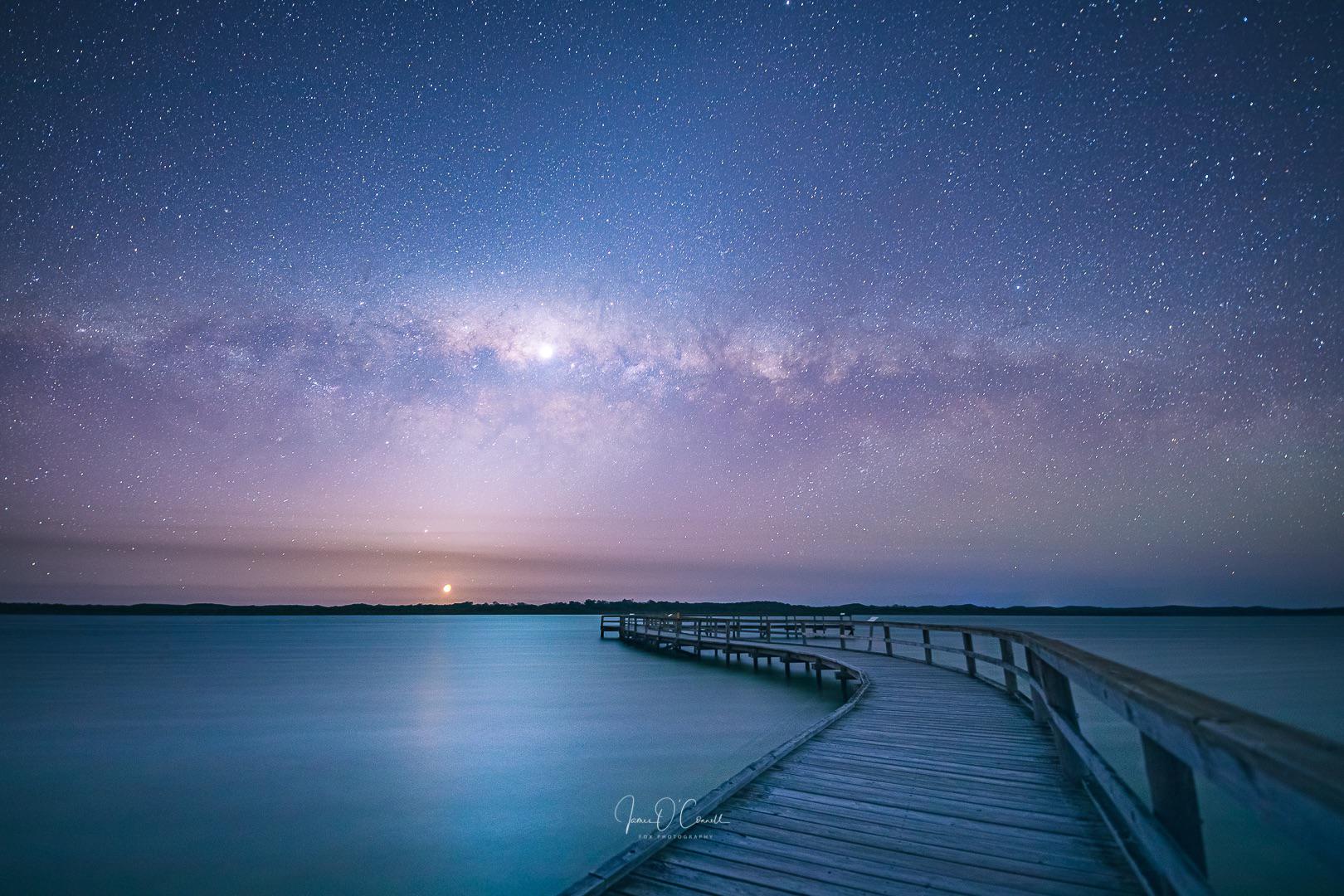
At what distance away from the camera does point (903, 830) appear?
4.48 metres

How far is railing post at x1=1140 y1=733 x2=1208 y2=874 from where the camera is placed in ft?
8.70

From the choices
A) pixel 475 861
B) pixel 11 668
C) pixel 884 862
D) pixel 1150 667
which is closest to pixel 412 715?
pixel 475 861

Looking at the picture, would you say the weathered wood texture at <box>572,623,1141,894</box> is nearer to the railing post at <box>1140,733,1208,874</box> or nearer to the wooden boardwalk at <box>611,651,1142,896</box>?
the wooden boardwalk at <box>611,651,1142,896</box>

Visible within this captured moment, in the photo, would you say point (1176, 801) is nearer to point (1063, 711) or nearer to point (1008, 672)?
point (1063, 711)

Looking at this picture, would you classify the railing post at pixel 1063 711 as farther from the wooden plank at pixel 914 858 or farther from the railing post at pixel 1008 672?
the railing post at pixel 1008 672

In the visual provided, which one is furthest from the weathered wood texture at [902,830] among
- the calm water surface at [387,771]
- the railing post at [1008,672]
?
the calm water surface at [387,771]

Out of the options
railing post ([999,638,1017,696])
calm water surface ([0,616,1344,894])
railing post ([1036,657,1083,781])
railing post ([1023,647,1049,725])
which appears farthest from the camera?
railing post ([999,638,1017,696])

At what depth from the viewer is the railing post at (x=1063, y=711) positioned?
17.6 feet

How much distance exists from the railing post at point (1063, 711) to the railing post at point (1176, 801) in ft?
8.72

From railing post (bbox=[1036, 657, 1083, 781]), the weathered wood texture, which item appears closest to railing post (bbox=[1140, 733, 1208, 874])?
the weathered wood texture

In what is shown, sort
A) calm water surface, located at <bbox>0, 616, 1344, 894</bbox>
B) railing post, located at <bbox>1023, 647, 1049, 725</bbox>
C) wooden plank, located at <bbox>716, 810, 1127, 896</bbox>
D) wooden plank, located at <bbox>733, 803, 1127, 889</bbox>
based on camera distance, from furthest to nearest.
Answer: calm water surface, located at <bbox>0, 616, 1344, 894</bbox>
railing post, located at <bbox>1023, 647, 1049, 725</bbox>
wooden plank, located at <bbox>733, 803, 1127, 889</bbox>
wooden plank, located at <bbox>716, 810, 1127, 896</bbox>

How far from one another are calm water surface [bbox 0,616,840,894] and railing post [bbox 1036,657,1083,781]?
554 cm

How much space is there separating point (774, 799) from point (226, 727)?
57.7 ft

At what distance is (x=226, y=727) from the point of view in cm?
1734
